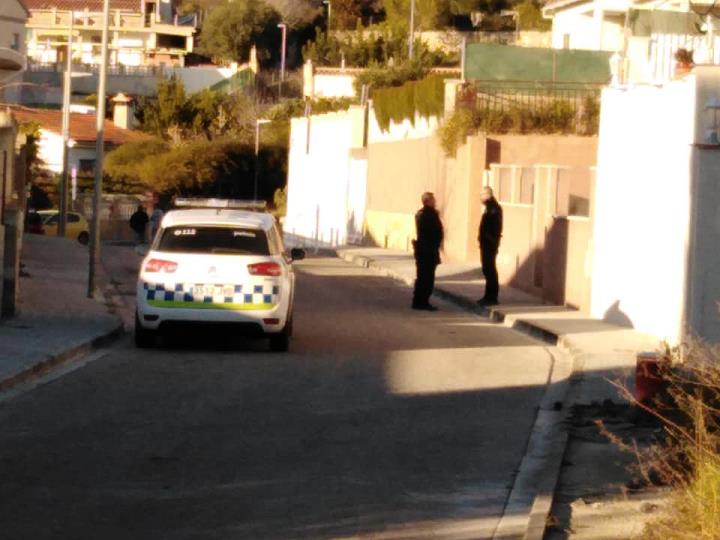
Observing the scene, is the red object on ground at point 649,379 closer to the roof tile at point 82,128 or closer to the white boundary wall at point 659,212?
the white boundary wall at point 659,212

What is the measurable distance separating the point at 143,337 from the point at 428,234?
27.4ft

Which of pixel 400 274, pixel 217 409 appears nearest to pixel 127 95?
pixel 400 274

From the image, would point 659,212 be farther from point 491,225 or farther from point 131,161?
point 131,161

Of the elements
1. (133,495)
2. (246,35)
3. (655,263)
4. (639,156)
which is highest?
(246,35)

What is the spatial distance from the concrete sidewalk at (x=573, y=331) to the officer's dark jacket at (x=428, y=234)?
4.33ft

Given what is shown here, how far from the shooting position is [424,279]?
1026 inches

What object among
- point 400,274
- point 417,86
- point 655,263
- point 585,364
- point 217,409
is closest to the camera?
point 217,409

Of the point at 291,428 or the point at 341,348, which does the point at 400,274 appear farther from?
the point at 291,428

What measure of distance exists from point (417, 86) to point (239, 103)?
42.8 m

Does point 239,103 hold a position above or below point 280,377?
above

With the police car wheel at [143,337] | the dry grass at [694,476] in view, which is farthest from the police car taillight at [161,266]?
the dry grass at [694,476]

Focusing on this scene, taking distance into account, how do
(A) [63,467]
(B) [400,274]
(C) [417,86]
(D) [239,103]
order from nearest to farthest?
(A) [63,467], (B) [400,274], (C) [417,86], (D) [239,103]

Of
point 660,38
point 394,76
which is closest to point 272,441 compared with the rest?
point 660,38

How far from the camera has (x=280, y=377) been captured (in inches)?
638
